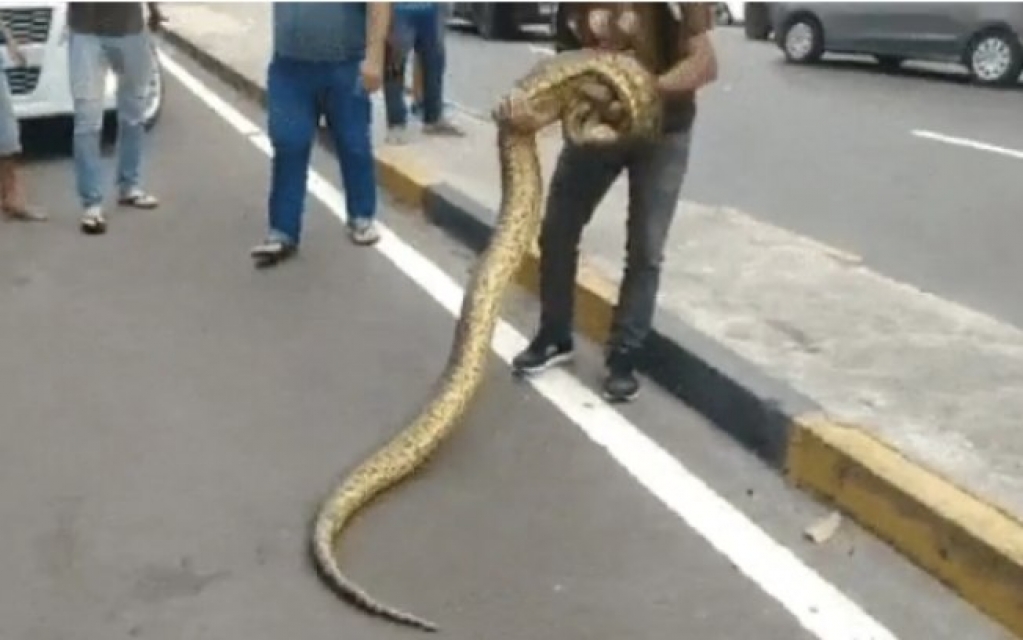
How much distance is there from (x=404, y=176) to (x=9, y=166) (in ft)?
6.91

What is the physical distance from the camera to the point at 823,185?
1063cm

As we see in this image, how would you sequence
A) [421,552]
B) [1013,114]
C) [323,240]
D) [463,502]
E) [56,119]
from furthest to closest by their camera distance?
[1013,114]
[56,119]
[323,240]
[463,502]
[421,552]

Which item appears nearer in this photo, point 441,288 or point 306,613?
point 306,613

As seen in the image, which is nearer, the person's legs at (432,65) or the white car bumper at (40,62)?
the white car bumper at (40,62)

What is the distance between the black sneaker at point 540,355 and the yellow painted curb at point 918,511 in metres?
1.28

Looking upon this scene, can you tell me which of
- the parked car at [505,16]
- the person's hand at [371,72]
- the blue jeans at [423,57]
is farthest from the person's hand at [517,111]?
the parked car at [505,16]

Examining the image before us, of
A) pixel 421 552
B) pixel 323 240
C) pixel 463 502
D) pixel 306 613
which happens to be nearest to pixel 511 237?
pixel 463 502

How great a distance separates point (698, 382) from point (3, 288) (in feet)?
11.2

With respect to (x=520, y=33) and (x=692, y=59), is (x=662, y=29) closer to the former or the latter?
(x=692, y=59)

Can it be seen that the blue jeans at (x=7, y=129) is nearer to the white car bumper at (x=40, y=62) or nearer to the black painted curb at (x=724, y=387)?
the white car bumper at (x=40, y=62)

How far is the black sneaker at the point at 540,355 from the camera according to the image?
5.96 m

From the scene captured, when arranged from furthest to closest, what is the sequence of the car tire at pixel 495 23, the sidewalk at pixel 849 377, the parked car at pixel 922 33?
the car tire at pixel 495 23 → the parked car at pixel 922 33 → the sidewalk at pixel 849 377

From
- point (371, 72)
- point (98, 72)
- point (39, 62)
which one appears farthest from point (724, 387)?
point (39, 62)

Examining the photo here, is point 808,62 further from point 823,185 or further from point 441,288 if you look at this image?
point 441,288
